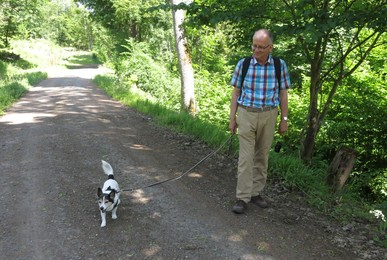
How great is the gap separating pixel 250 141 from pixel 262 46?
3.75ft

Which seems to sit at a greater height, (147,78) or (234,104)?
(234,104)

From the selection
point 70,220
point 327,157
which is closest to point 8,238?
point 70,220

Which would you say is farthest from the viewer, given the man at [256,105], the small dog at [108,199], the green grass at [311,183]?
the green grass at [311,183]

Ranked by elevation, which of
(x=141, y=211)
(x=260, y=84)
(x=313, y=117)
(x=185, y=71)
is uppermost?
(x=260, y=84)

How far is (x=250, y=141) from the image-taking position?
4.06m

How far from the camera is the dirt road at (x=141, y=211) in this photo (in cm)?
339

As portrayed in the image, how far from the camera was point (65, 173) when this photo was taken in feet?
17.5

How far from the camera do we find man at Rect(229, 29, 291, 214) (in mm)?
3887

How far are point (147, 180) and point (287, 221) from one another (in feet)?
7.28

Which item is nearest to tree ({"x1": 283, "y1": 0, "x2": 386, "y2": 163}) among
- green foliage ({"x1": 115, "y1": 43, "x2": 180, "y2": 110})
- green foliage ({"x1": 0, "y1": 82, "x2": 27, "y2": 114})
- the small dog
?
the small dog

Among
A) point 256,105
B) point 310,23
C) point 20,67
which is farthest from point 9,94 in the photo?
point 20,67

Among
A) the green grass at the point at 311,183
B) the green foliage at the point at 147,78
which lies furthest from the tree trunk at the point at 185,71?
the green foliage at the point at 147,78

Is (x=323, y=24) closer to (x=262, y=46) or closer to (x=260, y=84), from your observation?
(x=262, y=46)

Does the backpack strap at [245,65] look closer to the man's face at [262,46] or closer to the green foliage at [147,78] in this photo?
the man's face at [262,46]
